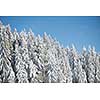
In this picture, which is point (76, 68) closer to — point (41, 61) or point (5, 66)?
point (41, 61)

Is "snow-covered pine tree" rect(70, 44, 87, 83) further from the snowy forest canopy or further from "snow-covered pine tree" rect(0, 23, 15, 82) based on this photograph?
"snow-covered pine tree" rect(0, 23, 15, 82)

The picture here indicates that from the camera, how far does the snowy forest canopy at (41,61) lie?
3.58m

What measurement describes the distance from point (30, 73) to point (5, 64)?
26cm

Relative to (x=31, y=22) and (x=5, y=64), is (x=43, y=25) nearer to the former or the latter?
(x=31, y=22)

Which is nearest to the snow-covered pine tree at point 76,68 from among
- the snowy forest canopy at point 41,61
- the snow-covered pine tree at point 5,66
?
the snowy forest canopy at point 41,61

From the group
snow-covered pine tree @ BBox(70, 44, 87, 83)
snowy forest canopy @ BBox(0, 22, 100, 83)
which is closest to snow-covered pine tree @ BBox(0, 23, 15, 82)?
snowy forest canopy @ BBox(0, 22, 100, 83)

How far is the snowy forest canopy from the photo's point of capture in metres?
3.58

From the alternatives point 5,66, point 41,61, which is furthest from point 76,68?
point 5,66

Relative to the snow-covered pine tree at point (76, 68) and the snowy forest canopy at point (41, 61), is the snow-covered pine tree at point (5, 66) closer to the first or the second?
the snowy forest canopy at point (41, 61)

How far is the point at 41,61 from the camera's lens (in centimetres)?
360
